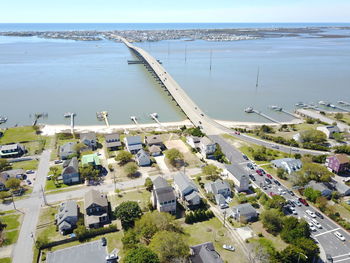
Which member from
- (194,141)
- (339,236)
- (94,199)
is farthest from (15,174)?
(339,236)

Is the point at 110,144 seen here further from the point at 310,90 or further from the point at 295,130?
the point at 310,90

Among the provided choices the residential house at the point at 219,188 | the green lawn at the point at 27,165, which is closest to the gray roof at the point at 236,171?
the residential house at the point at 219,188

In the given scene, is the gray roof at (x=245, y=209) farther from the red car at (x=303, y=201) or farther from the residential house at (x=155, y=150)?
the residential house at (x=155, y=150)

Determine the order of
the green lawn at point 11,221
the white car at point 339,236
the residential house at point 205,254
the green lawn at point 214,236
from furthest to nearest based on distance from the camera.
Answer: the green lawn at point 11,221 < the white car at point 339,236 < the green lawn at point 214,236 < the residential house at point 205,254

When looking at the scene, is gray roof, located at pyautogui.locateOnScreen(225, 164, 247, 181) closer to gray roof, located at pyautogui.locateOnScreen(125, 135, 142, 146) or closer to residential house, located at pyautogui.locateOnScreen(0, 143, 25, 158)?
gray roof, located at pyautogui.locateOnScreen(125, 135, 142, 146)

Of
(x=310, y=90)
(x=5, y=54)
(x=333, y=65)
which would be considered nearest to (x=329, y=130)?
(x=310, y=90)

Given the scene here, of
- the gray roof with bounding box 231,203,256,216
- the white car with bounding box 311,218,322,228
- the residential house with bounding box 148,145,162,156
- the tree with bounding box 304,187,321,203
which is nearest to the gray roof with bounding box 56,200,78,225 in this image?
the residential house with bounding box 148,145,162,156
